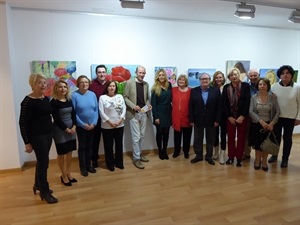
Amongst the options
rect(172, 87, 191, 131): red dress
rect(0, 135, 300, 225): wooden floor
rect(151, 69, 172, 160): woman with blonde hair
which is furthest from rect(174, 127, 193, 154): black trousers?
rect(0, 135, 300, 225): wooden floor

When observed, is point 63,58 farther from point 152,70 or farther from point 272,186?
point 272,186

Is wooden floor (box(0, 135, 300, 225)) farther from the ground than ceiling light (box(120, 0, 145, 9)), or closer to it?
closer to it

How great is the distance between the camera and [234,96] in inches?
151

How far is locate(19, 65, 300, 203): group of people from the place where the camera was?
3.40 meters

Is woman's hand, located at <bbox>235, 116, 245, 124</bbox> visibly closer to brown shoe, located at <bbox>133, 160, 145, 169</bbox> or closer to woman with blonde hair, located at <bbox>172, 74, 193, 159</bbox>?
woman with blonde hair, located at <bbox>172, 74, 193, 159</bbox>

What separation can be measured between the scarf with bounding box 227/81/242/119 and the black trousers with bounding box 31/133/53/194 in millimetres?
2724

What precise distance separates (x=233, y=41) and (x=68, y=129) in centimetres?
379

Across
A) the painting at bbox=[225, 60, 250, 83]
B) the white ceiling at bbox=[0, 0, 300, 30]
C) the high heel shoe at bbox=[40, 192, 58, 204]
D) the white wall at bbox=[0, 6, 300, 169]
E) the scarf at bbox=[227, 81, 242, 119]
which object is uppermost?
the white ceiling at bbox=[0, 0, 300, 30]

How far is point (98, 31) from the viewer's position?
4156 millimetres

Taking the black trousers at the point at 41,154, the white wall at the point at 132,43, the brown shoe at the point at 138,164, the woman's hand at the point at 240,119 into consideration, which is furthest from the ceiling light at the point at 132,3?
the brown shoe at the point at 138,164

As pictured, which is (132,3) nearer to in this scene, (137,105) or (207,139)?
(137,105)

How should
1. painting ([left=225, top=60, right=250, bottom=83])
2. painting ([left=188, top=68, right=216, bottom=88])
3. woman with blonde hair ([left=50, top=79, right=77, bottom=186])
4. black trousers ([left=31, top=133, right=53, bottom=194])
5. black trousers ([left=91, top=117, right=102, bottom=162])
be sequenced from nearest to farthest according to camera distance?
black trousers ([left=31, top=133, right=53, bottom=194]) < woman with blonde hair ([left=50, top=79, right=77, bottom=186]) < black trousers ([left=91, top=117, right=102, bottom=162]) < painting ([left=188, top=68, right=216, bottom=88]) < painting ([left=225, top=60, right=250, bottom=83])

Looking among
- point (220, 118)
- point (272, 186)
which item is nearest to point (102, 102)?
point (220, 118)

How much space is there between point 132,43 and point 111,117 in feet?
4.91
